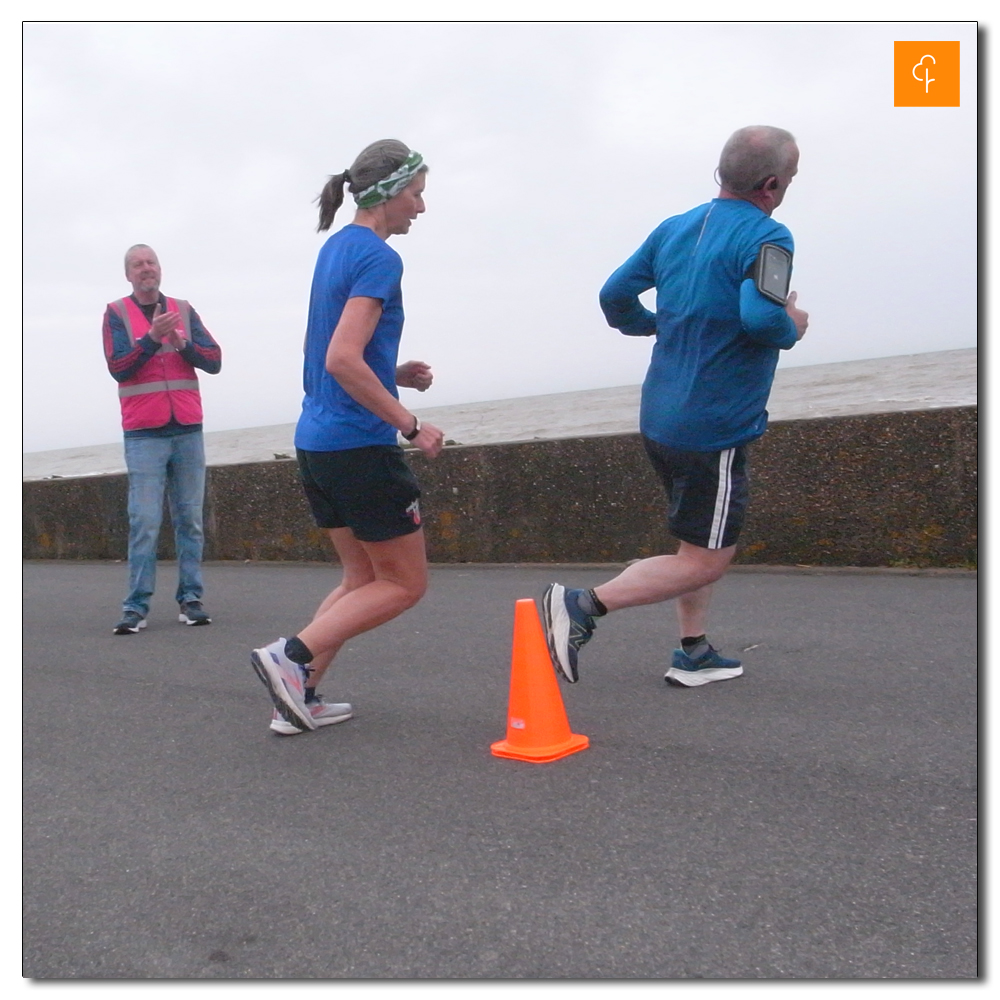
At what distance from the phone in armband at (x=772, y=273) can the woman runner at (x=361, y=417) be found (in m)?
1.11

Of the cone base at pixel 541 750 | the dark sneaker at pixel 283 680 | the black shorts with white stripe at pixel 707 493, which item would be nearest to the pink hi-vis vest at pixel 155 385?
the dark sneaker at pixel 283 680

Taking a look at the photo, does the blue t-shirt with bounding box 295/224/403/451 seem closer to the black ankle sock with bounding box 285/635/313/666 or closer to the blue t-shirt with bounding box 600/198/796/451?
the black ankle sock with bounding box 285/635/313/666

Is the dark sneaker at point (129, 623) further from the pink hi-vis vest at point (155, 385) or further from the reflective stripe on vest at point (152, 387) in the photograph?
the reflective stripe on vest at point (152, 387)

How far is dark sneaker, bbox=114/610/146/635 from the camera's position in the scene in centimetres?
653

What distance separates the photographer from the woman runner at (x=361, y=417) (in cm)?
362

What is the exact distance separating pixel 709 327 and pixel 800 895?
84.4 inches

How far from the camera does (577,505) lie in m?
8.34

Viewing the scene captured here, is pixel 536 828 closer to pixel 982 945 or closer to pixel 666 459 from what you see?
pixel 982 945

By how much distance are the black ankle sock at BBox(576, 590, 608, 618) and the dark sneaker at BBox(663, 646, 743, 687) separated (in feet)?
1.47

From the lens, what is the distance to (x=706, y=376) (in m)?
4.14

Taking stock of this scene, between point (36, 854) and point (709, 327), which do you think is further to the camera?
point (709, 327)

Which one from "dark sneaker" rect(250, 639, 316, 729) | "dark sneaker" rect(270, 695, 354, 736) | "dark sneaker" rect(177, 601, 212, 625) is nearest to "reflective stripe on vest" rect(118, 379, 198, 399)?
"dark sneaker" rect(177, 601, 212, 625)

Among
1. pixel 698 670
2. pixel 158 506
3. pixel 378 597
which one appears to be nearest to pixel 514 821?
pixel 378 597

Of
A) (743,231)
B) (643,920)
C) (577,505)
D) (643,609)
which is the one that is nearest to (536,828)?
(643,920)
